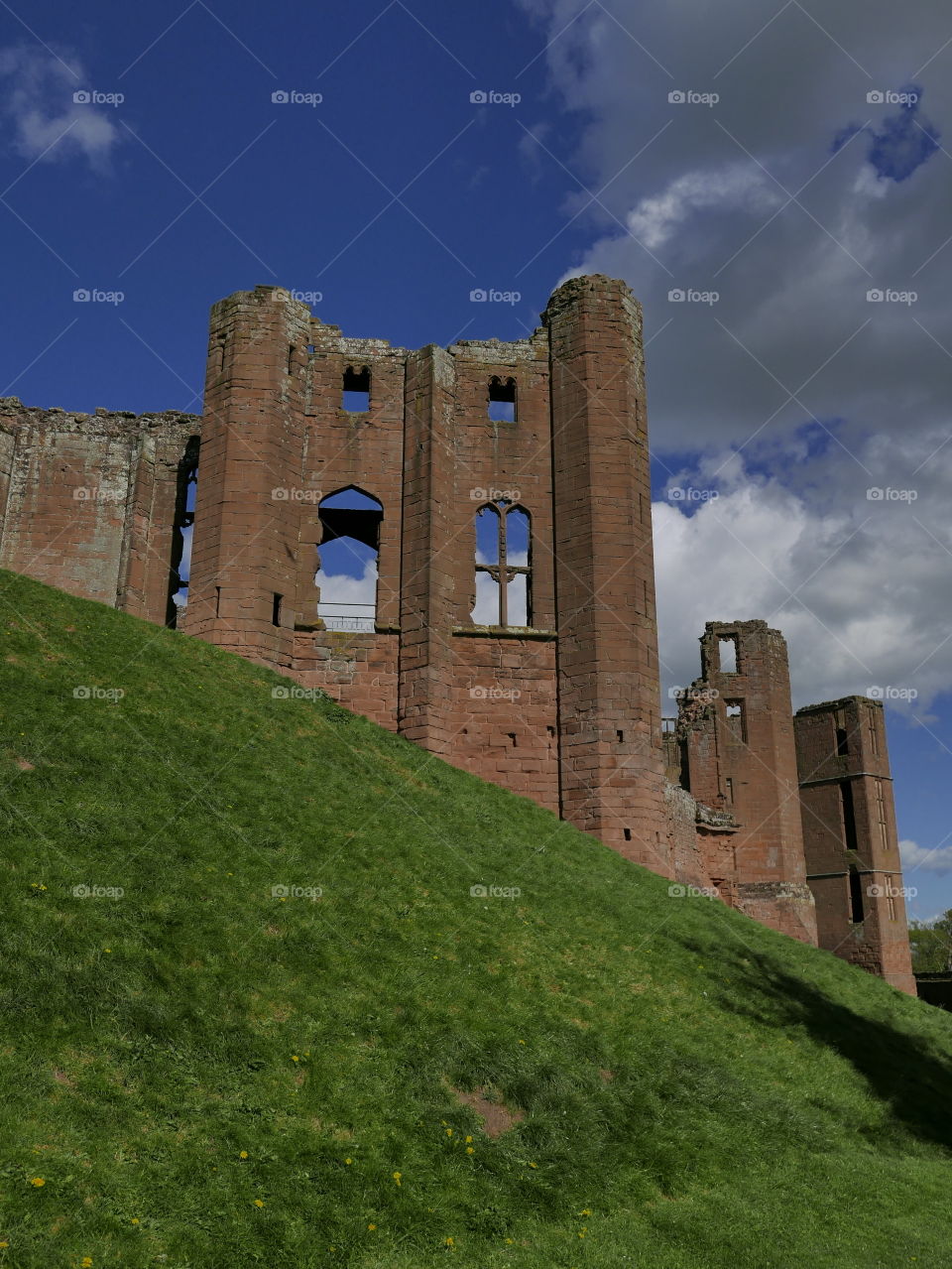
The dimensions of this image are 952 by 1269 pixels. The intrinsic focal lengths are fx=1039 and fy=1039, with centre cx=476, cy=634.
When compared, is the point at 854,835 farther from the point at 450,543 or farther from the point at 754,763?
the point at 450,543

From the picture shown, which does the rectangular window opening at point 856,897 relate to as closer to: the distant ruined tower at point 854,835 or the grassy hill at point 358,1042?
the distant ruined tower at point 854,835

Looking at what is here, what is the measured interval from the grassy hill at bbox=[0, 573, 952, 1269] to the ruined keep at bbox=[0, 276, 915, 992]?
20.2 feet

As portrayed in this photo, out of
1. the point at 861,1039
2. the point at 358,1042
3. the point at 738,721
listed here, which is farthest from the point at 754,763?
the point at 358,1042

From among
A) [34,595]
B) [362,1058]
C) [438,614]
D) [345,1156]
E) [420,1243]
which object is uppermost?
[438,614]

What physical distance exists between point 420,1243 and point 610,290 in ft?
79.0

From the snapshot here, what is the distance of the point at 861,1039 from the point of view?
16109 millimetres

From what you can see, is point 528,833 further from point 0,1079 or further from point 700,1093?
point 0,1079

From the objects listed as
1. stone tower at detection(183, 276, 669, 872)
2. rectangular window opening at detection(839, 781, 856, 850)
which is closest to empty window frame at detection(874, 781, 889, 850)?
rectangular window opening at detection(839, 781, 856, 850)

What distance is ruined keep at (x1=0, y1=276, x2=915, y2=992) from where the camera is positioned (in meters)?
24.4

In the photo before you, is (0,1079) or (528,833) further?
(528,833)

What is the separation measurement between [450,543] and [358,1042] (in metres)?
17.4

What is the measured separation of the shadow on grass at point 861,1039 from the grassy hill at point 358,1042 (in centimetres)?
7

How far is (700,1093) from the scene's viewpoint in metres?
12.2

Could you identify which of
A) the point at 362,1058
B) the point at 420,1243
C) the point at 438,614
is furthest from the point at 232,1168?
the point at 438,614
